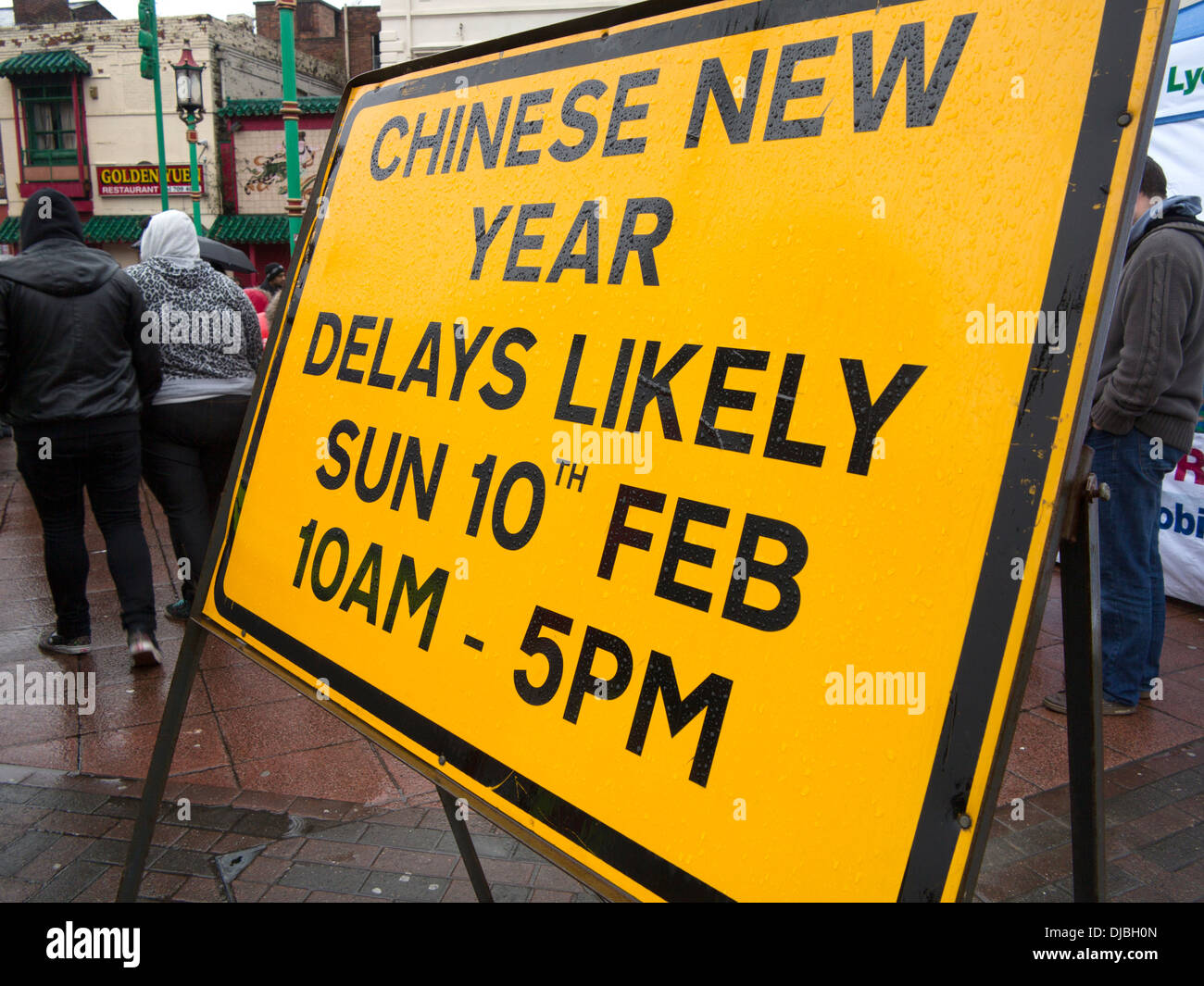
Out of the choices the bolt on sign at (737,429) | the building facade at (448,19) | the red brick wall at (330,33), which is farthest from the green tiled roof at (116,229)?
the bolt on sign at (737,429)

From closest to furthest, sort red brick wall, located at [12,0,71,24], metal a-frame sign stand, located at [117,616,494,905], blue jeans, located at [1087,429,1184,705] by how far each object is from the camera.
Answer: metal a-frame sign stand, located at [117,616,494,905], blue jeans, located at [1087,429,1184,705], red brick wall, located at [12,0,71,24]

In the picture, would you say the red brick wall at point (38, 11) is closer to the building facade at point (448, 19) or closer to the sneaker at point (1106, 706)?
the building facade at point (448, 19)

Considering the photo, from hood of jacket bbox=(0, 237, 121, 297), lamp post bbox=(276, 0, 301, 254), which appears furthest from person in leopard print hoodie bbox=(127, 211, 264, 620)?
lamp post bbox=(276, 0, 301, 254)

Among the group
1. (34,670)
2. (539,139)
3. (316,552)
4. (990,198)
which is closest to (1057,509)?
(990,198)

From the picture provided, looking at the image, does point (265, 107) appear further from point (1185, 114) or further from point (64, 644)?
point (1185, 114)

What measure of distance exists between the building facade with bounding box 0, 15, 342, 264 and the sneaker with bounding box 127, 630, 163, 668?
2226 cm

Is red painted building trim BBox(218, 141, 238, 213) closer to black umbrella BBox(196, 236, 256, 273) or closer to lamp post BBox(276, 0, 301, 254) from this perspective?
lamp post BBox(276, 0, 301, 254)

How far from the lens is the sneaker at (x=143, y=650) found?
4.11 metres

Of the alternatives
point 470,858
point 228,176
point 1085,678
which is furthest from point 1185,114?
point 228,176

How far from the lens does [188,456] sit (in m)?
4.37

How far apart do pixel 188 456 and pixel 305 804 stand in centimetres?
207

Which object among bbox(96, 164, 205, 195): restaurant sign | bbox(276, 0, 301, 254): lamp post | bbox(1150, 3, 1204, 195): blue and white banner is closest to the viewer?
bbox(1150, 3, 1204, 195): blue and white banner

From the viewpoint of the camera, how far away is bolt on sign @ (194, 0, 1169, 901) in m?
0.94

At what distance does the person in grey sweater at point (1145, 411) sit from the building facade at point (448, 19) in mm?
8053
